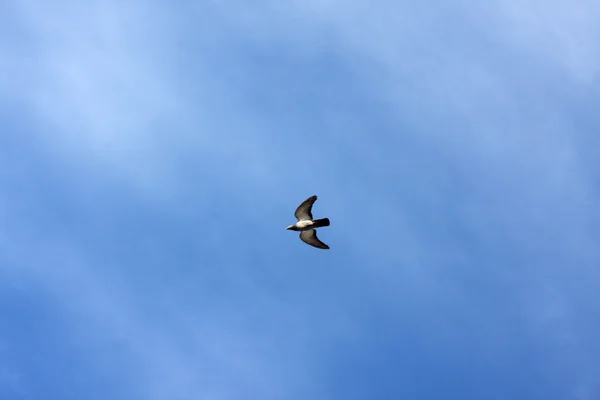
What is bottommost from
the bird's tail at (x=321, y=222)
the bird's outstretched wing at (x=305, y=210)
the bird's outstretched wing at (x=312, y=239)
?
the bird's tail at (x=321, y=222)

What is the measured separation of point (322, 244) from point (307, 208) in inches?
128

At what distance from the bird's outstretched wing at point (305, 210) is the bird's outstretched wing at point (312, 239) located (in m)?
1.34

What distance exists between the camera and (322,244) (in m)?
41.7

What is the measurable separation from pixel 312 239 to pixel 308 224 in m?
2.19

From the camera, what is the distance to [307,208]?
131ft

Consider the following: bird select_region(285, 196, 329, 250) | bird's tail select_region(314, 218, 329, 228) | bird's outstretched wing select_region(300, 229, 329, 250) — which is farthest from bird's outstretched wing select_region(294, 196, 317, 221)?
bird's outstretched wing select_region(300, 229, 329, 250)

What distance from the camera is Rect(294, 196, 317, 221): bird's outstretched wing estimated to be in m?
39.7

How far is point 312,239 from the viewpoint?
137 ft

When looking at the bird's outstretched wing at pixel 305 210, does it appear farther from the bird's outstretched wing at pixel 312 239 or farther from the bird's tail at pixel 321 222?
the bird's outstretched wing at pixel 312 239

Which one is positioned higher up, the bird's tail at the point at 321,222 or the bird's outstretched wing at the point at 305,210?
the bird's outstretched wing at the point at 305,210

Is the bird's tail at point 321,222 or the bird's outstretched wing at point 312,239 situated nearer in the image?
the bird's tail at point 321,222

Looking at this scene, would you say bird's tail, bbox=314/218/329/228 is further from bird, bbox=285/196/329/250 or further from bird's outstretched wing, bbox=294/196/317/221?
bird's outstretched wing, bbox=294/196/317/221

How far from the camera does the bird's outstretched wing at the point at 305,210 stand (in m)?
39.7

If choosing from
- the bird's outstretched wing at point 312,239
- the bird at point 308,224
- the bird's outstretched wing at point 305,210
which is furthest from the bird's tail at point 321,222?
the bird's outstretched wing at point 312,239
